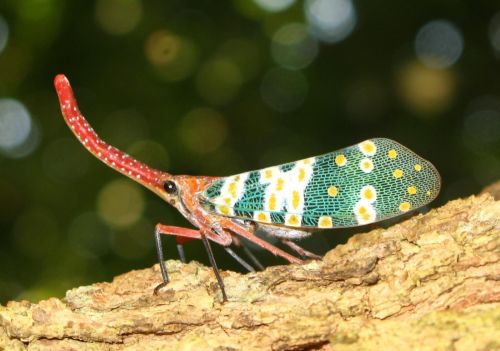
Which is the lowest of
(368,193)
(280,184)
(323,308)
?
(323,308)

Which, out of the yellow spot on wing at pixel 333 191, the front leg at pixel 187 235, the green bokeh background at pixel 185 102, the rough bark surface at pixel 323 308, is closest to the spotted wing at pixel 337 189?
the yellow spot on wing at pixel 333 191

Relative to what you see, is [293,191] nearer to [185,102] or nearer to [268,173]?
[268,173]

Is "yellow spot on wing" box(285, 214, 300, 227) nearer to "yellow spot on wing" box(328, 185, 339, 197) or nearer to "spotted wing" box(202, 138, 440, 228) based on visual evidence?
"spotted wing" box(202, 138, 440, 228)

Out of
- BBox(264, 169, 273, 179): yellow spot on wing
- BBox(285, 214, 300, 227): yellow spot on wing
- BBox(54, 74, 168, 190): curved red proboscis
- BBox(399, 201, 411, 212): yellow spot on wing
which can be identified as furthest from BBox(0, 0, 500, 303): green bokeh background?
BBox(399, 201, 411, 212): yellow spot on wing

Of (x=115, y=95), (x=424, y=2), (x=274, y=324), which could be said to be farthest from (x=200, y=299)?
(x=424, y=2)

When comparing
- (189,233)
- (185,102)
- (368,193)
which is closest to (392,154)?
(368,193)

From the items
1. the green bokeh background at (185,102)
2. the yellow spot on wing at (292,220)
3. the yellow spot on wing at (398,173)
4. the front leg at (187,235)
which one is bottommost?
the front leg at (187,235)

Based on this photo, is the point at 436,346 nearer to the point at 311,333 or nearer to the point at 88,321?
the point at 311,333

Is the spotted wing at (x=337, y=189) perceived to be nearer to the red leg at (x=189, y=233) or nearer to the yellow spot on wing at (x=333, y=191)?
the yellow spot on wing at (x=333, y=191)
